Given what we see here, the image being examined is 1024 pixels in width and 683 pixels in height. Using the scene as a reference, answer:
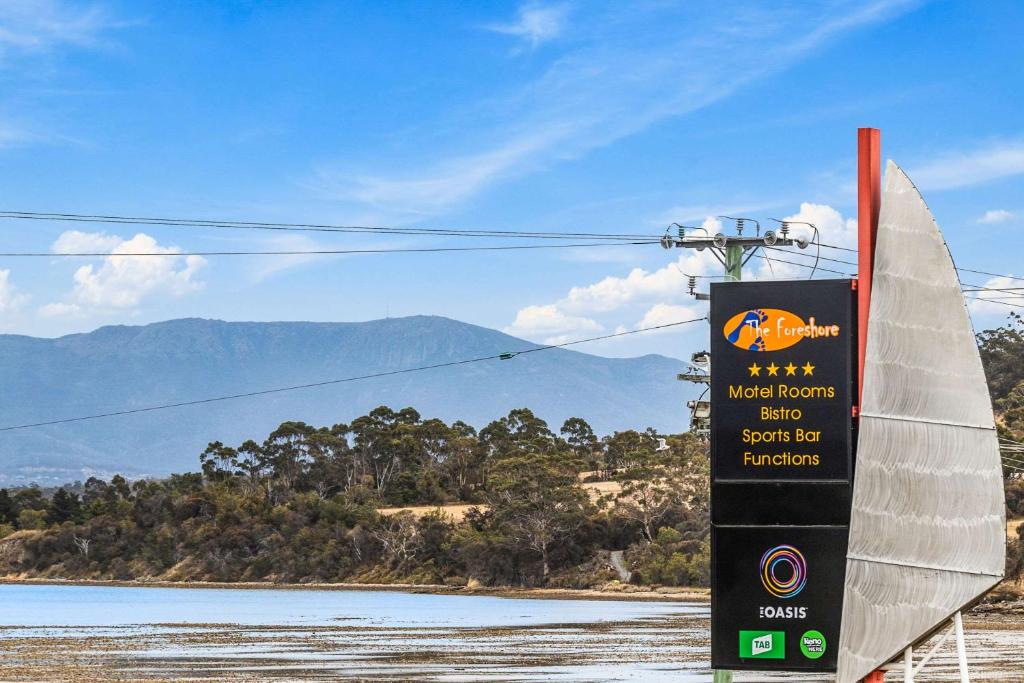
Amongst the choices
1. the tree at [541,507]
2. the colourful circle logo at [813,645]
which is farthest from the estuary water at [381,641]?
the colourful circle logo at [813,645]

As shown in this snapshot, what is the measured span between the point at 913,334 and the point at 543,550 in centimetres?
9024

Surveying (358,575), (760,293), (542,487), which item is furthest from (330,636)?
(358,575)

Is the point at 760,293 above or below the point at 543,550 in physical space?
above

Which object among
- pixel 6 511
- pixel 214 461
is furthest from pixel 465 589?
pixel 6 511

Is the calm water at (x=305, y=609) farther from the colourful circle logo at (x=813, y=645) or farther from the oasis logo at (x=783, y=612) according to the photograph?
the colourful circle logo at (x=813, y=645)

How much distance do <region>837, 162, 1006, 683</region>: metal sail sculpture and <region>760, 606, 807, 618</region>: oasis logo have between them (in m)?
1.65

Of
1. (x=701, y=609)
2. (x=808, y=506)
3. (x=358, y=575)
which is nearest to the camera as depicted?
(x=808, y=506)

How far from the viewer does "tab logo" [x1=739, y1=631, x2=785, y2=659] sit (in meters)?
A: 21.7

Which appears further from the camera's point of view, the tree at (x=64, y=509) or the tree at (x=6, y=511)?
the tree at (x=6, y=511)

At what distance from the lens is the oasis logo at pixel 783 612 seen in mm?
21703

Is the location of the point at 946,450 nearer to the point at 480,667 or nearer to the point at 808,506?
the point at 808,506

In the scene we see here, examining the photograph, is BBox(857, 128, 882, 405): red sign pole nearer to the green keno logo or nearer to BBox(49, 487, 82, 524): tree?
the green keno logo

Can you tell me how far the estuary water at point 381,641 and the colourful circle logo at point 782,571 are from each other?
52.0ft

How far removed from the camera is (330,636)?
195ft
